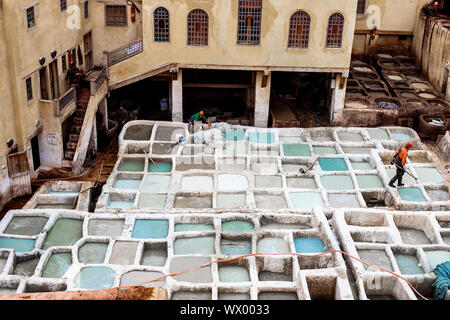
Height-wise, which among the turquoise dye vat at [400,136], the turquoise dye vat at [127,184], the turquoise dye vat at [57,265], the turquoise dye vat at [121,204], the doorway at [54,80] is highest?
the doorway at [54,80]

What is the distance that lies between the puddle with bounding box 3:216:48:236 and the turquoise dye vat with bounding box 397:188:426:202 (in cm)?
1430

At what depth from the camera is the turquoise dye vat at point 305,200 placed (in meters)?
22.5

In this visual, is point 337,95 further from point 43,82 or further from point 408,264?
point 43,82

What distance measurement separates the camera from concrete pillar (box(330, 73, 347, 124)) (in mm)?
29609

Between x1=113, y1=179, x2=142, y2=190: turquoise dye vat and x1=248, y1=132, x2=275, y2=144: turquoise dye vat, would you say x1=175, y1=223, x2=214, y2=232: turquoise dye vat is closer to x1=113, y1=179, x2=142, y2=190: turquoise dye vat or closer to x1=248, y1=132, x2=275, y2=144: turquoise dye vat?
x1=113, y1=179, x2=142, y2=190: turquoise dye vat

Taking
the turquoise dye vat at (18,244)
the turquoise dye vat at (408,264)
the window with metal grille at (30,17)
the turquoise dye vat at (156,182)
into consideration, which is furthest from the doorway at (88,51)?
the turquoise dye vat at (408,264)

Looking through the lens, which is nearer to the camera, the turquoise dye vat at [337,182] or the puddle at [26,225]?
the puddle at [26,225]

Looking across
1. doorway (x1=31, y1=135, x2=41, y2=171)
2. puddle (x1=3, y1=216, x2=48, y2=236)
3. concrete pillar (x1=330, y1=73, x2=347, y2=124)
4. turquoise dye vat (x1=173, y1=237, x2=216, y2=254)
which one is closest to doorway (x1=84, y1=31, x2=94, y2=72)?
doorway (x1=31, y1=135, x2=41, y2=171)

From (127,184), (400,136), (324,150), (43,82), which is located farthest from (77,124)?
(400,136)

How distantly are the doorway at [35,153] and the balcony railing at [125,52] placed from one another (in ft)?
19.1

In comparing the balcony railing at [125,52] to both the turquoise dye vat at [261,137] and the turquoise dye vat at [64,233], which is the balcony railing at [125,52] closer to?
the turquoise dye vat at [261,137]

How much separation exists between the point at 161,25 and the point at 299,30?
6.96 metres

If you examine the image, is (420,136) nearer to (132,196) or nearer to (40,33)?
(132,196)
